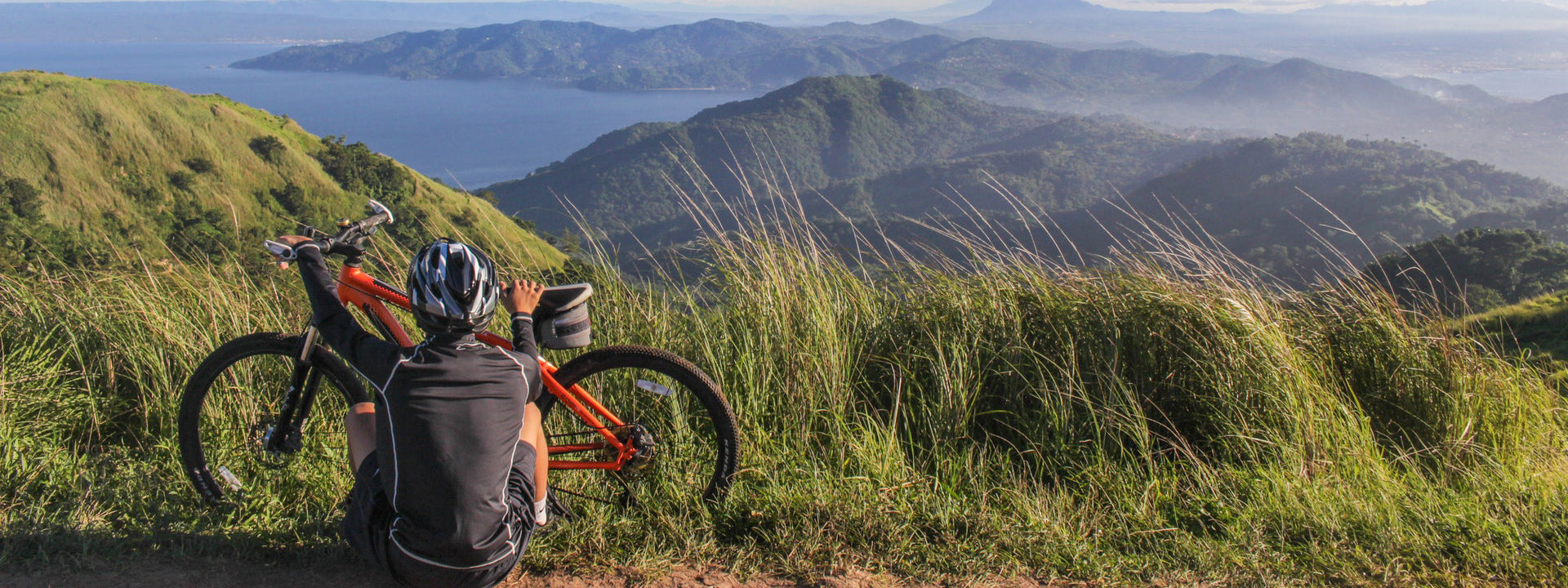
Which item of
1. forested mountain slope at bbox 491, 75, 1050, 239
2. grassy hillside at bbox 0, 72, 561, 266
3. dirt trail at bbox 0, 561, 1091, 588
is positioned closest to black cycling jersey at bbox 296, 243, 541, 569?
dirt trail at bbox 0, 561, 1091, 588

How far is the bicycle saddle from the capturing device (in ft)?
7.46

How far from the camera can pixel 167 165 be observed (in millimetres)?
40094

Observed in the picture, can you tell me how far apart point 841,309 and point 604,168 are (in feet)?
294

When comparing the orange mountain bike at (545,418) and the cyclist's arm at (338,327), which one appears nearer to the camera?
the cyclist's arm at (338,327)

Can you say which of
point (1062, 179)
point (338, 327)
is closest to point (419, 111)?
point (1062, 179)

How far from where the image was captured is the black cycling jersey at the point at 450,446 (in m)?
1.77

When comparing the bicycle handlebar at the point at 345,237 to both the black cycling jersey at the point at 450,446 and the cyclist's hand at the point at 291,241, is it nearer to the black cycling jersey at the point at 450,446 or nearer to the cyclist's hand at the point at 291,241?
the cyclist's hand at the point at 291,241

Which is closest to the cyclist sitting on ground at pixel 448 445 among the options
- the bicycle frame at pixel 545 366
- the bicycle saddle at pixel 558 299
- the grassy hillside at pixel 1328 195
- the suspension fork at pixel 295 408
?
the bicycle saddle at pixel 558 299

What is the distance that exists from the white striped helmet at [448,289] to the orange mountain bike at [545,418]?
366mm

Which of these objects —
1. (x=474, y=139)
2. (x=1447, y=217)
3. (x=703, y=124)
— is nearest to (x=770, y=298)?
(x=1447, y=217)

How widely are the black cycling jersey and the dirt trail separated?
1.12 ft

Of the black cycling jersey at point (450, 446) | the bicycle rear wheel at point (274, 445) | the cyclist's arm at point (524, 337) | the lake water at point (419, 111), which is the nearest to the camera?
the black cycling jersey at point (450, 446)

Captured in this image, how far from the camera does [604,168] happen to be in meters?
89.4

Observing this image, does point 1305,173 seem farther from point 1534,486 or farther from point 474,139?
point 474,139
